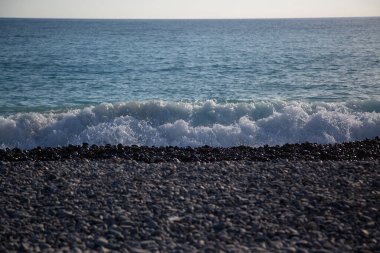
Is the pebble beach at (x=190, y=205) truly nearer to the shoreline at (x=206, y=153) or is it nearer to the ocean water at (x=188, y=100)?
the shoreline at (x=206, y=153)

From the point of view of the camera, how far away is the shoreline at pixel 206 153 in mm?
10281

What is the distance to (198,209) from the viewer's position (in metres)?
6.62

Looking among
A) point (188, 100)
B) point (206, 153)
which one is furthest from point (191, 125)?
point (206, 153)

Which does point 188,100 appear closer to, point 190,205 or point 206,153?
point 206,153

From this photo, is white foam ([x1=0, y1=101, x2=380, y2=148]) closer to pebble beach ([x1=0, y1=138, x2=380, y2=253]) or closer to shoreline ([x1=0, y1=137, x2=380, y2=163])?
shoreline ([x1=0, y1=137, x2=380, y2=163])

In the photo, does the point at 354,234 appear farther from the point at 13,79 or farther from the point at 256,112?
the point at 13,79

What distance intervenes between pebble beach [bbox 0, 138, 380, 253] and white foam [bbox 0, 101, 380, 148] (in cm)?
417

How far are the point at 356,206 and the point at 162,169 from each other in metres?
4.45

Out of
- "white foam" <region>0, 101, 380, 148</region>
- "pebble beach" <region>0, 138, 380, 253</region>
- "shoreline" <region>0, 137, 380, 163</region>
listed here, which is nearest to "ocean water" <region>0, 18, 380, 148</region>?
"white foam" <region>0, 101, 380, 148</region>

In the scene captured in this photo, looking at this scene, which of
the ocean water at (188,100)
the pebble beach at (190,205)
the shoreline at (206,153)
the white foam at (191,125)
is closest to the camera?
the pebble beach at (190,205)

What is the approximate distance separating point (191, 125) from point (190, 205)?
30.6ft

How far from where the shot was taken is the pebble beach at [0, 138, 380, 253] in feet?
18.3

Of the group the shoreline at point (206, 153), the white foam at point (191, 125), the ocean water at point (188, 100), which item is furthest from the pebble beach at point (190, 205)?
the ocean water at point (188, 100)

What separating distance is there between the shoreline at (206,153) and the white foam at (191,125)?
2731 mm
